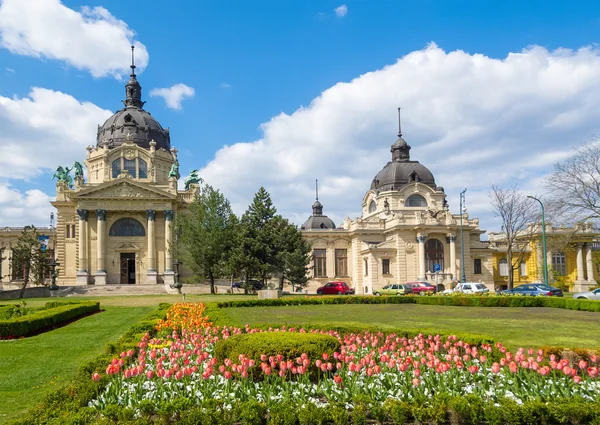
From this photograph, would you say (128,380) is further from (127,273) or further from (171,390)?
(127,273)

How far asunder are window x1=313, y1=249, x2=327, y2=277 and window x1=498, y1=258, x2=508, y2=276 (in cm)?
2234

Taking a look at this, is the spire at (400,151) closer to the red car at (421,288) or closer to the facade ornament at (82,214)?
the red car at (421,288)

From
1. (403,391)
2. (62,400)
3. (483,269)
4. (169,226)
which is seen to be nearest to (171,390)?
(62,400)

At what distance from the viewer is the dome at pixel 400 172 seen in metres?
69.6

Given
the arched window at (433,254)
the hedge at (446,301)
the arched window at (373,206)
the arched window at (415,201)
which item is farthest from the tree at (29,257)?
the arched window at (415,201)

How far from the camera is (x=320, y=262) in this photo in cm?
7044

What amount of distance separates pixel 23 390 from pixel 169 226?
171 ft

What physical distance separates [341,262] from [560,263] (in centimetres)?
2699

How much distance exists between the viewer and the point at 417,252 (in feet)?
202

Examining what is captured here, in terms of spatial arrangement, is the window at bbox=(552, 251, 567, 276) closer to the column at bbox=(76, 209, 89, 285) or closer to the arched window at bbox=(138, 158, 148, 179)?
the arched window at bbox=(138, 158, 148, 179)

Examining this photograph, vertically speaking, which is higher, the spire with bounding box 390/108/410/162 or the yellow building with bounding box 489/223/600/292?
the spire with bounding box 390/108/410/162

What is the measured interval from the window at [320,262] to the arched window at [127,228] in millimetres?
22477

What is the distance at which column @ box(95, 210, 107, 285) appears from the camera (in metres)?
59.6

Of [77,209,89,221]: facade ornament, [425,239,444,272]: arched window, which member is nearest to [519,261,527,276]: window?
[425,239,444,272]: arched window
